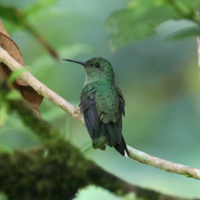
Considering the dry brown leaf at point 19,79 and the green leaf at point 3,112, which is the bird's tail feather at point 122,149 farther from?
the green leaf at point 3,112

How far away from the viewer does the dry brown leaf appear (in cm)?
171

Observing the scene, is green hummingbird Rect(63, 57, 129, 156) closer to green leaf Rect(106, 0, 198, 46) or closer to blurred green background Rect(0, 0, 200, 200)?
blurred green background Rect(0, 0, 200, 200)

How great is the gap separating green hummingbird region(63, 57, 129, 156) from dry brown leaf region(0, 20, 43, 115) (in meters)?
0.37

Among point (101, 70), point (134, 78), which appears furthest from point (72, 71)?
point (101, 70)

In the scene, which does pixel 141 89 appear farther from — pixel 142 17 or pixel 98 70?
pixel 142 17

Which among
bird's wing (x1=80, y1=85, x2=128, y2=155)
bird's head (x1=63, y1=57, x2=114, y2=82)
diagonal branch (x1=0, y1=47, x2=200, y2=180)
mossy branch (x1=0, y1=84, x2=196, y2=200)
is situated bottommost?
mossy branch (x1=0, y1=84, x2=196, y2=200)

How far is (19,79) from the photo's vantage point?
6.09 ft

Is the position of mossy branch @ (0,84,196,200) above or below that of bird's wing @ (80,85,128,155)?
below

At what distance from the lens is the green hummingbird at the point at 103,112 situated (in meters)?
2.10

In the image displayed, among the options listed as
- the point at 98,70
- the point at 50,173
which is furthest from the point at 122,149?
the point at 98,70

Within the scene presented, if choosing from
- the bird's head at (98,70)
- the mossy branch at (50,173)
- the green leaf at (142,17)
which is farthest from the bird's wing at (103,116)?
the green leaf at (142,17)

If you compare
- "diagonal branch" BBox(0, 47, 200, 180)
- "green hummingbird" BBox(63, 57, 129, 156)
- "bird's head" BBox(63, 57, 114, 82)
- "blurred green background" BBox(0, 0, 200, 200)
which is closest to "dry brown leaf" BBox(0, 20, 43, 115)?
"diagonal branch" BBox(0, 47, 200, 180)

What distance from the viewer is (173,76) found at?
4.88 metres

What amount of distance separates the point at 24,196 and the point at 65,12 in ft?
3.04
